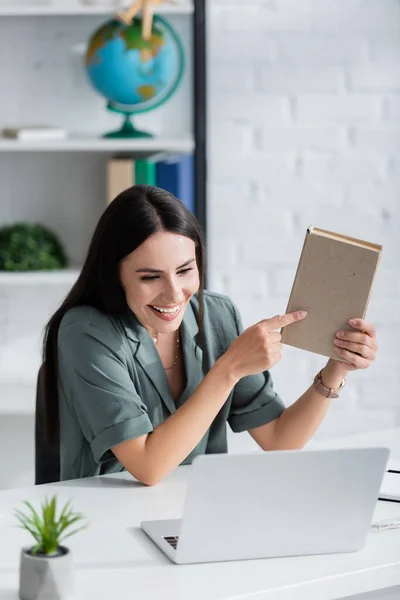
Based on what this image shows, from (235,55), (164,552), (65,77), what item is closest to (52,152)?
(65,77)

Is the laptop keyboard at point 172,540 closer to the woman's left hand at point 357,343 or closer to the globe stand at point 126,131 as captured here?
the woman's left hand at point 357,343

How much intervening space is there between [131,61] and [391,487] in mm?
1437

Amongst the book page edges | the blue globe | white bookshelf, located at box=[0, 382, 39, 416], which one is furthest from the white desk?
the blue globe

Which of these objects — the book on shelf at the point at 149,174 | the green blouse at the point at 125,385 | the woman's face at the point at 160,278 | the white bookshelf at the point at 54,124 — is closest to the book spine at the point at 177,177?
the book on shelf at the point at 149,174

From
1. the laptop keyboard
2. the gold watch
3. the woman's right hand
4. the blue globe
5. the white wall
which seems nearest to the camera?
the laptop keyboard

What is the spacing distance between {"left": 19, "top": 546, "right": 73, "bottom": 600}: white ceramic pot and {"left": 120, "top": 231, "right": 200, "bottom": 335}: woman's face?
58 cm

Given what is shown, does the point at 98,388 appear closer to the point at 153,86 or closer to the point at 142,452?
the point at 142,452

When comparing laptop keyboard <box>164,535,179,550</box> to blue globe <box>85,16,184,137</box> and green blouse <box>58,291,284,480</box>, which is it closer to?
green blouse <box>58,291,284,480</box>

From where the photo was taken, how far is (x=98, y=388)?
→ 1604 mm

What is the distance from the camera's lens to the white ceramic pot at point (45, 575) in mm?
1111

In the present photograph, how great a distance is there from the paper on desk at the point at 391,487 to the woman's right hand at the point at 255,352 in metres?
0.26

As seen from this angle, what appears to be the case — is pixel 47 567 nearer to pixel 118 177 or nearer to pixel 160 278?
pixel 160 278

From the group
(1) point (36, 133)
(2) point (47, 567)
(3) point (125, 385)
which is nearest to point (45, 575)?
(2) point (47, 567)

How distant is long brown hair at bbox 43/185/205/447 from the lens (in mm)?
1642
